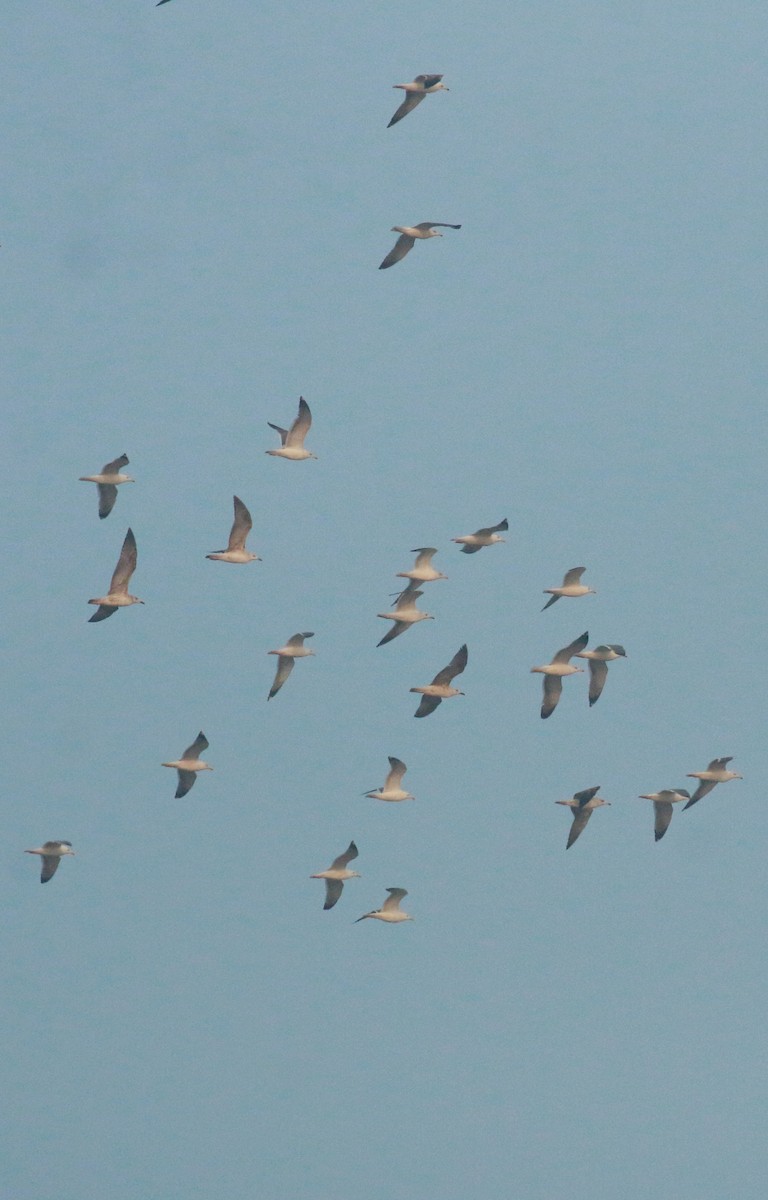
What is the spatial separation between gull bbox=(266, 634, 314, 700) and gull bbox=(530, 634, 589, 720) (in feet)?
18.4

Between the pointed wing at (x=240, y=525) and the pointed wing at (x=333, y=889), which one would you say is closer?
the pointed wing at (x=240, y=525)

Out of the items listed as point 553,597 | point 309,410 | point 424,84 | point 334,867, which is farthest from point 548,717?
point 424,84

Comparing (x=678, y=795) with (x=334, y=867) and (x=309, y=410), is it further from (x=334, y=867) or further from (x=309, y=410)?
(x=309, y=410)

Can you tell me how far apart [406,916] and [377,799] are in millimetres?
4113

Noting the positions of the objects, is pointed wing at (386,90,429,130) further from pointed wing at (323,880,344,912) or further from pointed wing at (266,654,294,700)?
pointed wing at (323,880,344,912)

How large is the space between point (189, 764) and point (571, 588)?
9.96 m

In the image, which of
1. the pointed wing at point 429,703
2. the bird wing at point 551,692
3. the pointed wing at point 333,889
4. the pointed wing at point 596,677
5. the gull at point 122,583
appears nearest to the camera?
the gull at point 122,583

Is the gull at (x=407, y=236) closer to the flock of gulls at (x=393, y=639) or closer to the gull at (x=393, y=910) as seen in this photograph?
the flock of gulls at (x=393, y=639)

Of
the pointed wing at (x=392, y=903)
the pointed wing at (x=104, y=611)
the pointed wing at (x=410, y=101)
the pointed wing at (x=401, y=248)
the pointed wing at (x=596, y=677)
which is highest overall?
the pointed wing at (x=410, y=101)

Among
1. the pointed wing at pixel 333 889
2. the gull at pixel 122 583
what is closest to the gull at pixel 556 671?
the pointed wing at pixel 333 889

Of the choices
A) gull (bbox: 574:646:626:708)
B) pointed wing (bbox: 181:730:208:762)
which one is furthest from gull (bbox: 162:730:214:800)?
gull (bbox: 574:646:626:708)

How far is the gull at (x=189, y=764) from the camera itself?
49.0 metres

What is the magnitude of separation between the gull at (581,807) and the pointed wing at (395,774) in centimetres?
401

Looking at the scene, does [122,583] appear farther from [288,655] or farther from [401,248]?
[401,248]
